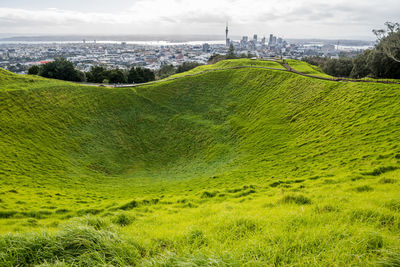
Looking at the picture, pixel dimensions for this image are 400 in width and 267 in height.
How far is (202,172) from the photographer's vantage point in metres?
26.1

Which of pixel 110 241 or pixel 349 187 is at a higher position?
pixel 110 241

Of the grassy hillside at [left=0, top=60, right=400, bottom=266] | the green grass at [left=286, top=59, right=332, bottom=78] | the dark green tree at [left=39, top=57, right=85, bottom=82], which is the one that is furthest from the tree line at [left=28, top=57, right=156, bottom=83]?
the green grass at [left=286, top=59, right=332, bottom=78]

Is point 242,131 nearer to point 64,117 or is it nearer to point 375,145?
point 375,145

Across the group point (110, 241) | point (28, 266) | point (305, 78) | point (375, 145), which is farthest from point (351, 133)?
point (28, 266)

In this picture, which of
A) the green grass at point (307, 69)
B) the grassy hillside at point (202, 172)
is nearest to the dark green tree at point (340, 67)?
the green grass at point (307, 69)

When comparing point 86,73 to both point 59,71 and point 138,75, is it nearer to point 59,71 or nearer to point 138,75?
point 59,71

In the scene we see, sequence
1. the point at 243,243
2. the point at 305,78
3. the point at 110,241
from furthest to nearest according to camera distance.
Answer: the point at 305,78 → the point at 243,243 → the point at 110,241

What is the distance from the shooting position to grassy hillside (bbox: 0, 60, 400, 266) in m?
5.03

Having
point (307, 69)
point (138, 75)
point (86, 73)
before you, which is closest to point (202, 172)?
point (307, 69)

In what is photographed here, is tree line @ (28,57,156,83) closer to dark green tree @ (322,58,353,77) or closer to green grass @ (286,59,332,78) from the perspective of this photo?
green grass @ (286,59,332,78)

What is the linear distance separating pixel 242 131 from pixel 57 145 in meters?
26.8

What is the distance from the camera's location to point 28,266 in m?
4.68

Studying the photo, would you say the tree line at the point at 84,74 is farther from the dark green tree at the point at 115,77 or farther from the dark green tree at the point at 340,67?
the dark green tree at the point at 340,67

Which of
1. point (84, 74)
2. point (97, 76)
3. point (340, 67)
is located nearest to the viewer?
point (84, 74)
